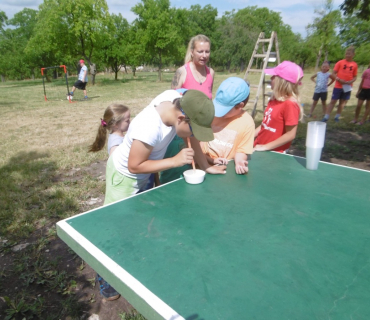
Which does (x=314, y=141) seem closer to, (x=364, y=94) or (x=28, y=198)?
(x=28, y=198)

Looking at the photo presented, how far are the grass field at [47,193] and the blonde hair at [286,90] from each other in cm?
199

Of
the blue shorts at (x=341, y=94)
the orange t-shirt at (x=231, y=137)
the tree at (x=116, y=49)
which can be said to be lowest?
the blue shorts at (x=341, y=94)

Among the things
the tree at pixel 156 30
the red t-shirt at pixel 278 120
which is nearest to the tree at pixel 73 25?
the tree at pixel 156 30

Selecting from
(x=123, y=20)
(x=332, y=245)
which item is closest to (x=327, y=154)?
(x=332, y=245)

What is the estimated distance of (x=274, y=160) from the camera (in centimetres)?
206

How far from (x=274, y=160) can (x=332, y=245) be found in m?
1.08

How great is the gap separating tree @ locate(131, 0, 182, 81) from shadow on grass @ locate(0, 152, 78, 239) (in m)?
20.5

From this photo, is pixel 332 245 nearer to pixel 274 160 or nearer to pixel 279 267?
pixel 279 267

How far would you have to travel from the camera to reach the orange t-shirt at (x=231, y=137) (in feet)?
6.59

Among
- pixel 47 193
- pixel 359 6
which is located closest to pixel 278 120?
pixel 47 193

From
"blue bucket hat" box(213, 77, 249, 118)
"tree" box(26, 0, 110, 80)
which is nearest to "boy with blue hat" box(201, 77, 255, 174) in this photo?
"blue bucket hat" box(213, 77, 249, 118)

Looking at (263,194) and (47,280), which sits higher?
(263,194)

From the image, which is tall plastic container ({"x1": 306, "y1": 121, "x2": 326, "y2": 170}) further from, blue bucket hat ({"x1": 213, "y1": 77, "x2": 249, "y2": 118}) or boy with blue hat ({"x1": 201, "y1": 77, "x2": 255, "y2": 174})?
blue bucket hat ({"x1": 213, "y1": 77, "x2": 249, "y2": 118})

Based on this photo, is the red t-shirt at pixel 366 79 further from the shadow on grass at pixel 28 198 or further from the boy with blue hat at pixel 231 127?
the shadow on grass at pixel 28 198
